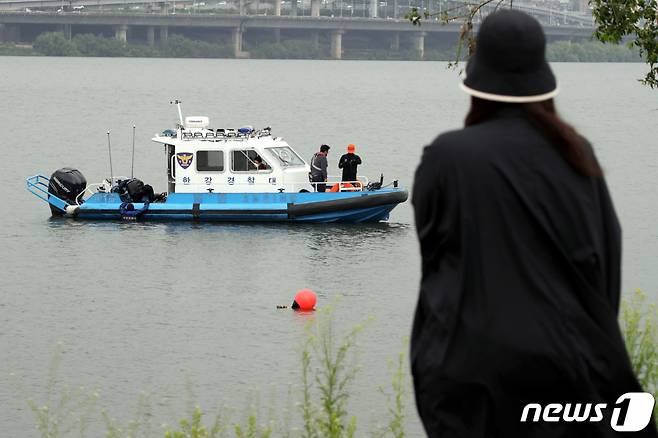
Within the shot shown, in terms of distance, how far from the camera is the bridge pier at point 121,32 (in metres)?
161

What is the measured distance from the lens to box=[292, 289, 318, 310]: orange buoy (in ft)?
67.2

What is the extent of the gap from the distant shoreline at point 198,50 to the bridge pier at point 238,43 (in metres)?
1.23

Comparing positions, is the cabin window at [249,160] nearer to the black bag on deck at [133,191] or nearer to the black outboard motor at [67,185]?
the black bag on deck at [133,191]

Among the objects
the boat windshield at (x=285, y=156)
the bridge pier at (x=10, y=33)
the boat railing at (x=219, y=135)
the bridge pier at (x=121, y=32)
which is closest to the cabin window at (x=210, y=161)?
the boat railing at (x=219, y=135)

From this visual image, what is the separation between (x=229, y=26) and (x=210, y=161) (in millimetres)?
136066

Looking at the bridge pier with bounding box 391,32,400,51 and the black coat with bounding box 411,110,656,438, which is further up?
the black coat with bounding box 411,110,656,438

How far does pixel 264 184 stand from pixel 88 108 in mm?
62750

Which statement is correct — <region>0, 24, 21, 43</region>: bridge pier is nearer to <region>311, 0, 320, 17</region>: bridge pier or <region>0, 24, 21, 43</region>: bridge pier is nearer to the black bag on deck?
<region>311, 0, 320, 17</region>: bridge pier

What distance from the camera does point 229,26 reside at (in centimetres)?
16288

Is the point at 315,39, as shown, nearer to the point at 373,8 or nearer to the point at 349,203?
the point at 373,8

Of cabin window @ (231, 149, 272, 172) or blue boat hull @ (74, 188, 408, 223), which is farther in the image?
blue boat hull @ (74, 188, 408, 223)

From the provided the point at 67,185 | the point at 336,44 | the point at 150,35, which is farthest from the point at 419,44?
the point at 67,185

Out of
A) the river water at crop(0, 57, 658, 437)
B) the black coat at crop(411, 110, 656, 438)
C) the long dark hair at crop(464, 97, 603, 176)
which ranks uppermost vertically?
the long dark hair at crop(464, 97, 603, 176)

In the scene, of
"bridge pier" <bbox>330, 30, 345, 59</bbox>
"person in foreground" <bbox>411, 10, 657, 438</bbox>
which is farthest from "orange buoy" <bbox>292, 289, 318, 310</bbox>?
"bridge pier" <bbox>330, 30, 345, 59</bbox>
